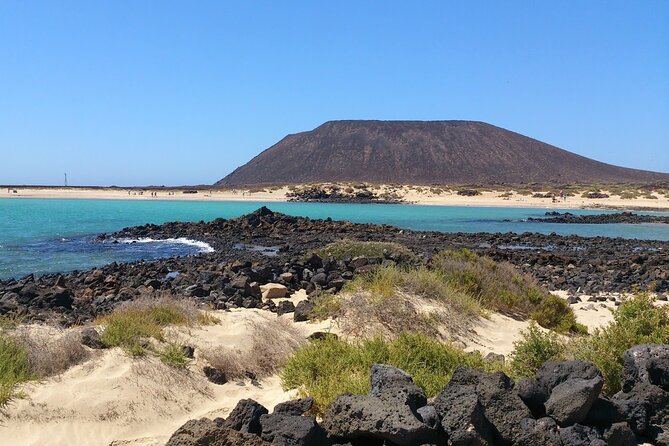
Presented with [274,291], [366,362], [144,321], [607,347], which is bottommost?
[274,291]

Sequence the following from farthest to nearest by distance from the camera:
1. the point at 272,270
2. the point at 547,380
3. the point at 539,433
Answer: the point at 272,270 < the point at 547,380 < the point at 539,433

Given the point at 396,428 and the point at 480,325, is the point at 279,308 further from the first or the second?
the point at 396,428

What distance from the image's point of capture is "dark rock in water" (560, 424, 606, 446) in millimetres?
4434

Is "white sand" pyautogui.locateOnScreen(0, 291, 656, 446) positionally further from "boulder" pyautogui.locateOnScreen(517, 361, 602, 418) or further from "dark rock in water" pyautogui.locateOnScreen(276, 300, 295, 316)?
"dark rock in water" pyautogui.locateOnScreen(276, 300, 295, 316)

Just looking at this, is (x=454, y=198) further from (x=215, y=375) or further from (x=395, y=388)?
(x=395, y=388)

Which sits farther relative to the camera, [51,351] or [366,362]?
[51,351]

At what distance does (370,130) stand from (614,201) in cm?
8870

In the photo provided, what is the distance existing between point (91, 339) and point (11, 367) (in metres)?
1.15

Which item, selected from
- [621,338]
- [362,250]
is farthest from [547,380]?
[362,250]

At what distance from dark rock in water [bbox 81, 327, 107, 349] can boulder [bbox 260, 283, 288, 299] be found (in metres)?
5.50

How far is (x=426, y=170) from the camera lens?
12588 centimetres

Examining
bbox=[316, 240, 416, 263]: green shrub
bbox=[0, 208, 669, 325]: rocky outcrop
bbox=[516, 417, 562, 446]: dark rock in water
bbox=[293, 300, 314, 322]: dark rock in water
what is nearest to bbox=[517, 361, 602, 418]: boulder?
bbox=[516, 417, 562, 446]: dark rock in water

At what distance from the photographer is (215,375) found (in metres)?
6.99

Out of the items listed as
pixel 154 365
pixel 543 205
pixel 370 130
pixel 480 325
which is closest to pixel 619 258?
pixel 480 325
